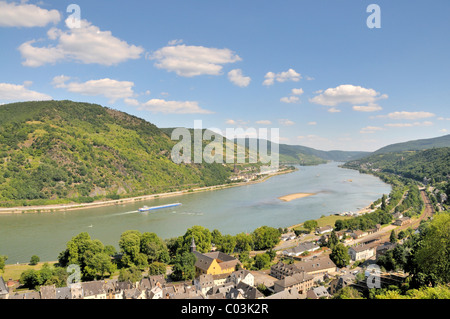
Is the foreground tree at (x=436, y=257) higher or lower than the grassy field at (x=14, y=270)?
higher

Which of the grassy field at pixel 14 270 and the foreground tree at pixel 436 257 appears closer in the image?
the foreground tree at pixel 436 257

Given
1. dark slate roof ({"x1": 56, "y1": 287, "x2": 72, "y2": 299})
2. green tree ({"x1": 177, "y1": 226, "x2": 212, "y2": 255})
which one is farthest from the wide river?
dark slate roof ({"x1": 56, "y1": 287, "x2": 72, "y2": 299})

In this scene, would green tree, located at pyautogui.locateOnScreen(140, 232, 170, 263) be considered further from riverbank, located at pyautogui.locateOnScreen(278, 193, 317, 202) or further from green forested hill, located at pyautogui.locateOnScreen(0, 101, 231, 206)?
riverbank, located at pyautogui.locateOnScreen(278, 193, 317, 202)

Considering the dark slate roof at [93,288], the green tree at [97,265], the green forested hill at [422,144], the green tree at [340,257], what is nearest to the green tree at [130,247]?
the green tree at [97,265]

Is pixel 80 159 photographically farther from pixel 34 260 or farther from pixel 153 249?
pixel 153 249

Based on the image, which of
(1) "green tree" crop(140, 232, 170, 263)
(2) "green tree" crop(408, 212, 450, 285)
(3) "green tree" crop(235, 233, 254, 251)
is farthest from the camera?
(3) "green tree" crop(235, 233, 254, 251)

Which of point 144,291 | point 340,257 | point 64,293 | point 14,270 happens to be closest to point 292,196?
point 340,257

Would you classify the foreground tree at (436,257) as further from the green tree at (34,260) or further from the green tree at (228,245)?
the green tree at (34,260)
